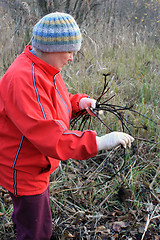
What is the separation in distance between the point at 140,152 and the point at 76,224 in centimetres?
99

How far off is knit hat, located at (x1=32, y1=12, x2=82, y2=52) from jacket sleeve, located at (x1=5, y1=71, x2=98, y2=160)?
224 mm

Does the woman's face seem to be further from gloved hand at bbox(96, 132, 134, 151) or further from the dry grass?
the dry grass

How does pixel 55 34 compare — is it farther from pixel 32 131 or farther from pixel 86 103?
pixel 86 103

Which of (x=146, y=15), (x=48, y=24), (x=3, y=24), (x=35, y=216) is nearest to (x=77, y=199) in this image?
(x=35, y=216)

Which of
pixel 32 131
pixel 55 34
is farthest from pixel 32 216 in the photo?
pixel 55 34

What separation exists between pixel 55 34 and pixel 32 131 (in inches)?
20.2

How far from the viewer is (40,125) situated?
119 cm

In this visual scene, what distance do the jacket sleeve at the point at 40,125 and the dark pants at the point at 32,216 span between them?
0.47m

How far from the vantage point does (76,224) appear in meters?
2.11

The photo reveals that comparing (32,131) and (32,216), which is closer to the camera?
(32,131)

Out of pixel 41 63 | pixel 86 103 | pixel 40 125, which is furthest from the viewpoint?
pixel 86 103

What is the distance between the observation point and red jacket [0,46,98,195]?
1207 millimetres

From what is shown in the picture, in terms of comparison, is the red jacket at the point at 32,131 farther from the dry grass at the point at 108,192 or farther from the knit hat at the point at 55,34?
the dry grass at the point at 108,192

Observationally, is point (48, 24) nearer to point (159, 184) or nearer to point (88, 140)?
point (88, 140)
